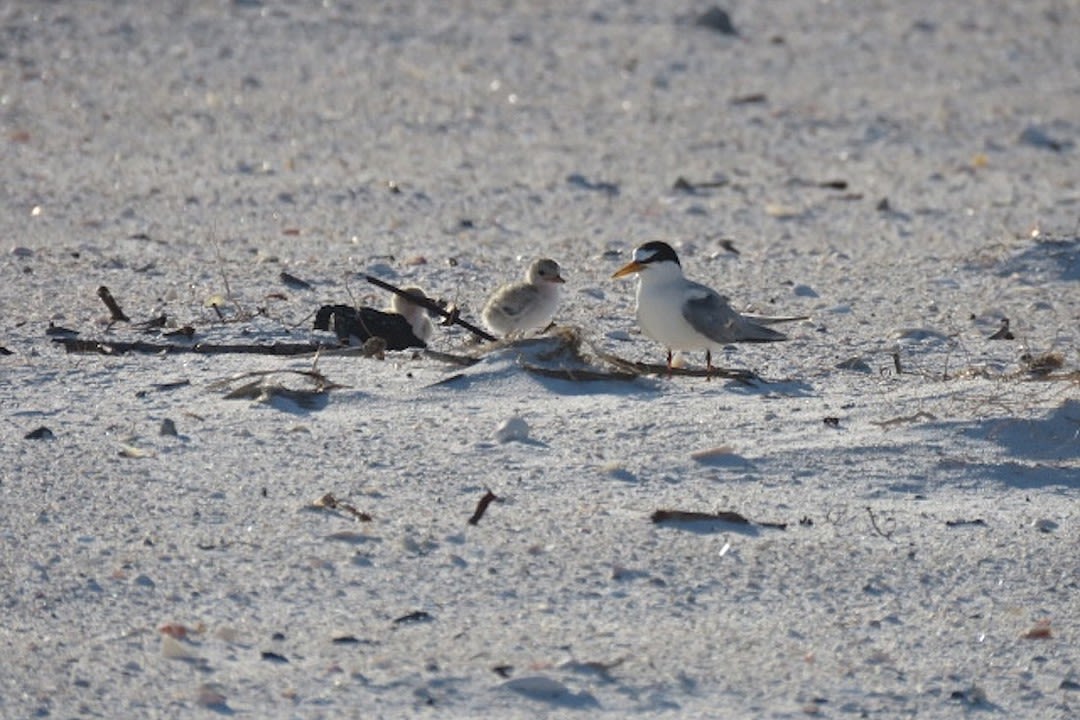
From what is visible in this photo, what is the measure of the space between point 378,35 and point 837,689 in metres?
11.1

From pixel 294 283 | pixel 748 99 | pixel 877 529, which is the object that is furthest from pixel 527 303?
pixel 748 99

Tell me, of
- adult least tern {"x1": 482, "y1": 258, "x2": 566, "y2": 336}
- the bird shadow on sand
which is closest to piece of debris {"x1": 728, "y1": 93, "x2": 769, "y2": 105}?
adult least tern {"x1": 482, "y1": 258, "x2": 566, "y2": 336}

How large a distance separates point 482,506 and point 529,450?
48 cm

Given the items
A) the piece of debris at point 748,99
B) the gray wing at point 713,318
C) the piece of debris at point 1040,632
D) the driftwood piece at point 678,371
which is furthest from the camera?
the piece of debris at point 748,99

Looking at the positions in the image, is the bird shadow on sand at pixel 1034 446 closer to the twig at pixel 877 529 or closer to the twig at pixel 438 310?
the twig at pixel 877 529

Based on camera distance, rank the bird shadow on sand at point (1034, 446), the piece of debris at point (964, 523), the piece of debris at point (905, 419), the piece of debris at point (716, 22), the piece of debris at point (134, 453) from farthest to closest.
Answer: the piece of debris at point (716, 22)
the piece of debris at point (905, 419)
the bird shadow on sand at point (1034, 446)
the piece of debris at point (134, 453)
the piece of debris at point (964, 523)

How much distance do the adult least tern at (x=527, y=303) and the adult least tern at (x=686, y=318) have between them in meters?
0.49

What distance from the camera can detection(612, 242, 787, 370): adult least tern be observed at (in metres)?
6.42

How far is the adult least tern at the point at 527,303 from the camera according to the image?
277 inches

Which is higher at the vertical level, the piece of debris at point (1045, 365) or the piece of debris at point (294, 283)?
the piece of debris at point (1045, 365)

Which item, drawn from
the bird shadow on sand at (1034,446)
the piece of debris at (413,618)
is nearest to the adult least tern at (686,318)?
the bird shadow on sand at (1034,446)

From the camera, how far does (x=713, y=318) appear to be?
6.42 metres

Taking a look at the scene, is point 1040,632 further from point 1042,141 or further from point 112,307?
point 1042,141

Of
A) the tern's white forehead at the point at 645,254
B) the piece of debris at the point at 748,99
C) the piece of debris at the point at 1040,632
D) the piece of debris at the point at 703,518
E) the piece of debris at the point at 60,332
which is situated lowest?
the piece of debris at the point at 1040,632
